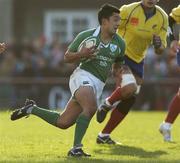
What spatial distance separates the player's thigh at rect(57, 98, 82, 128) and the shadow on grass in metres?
0.54

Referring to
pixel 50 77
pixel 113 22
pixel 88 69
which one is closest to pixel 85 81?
pixel 88 69

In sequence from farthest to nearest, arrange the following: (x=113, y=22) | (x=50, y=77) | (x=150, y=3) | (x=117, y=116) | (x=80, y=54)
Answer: (x=50, y=77) < (x=117, y=116) < (x=150, y=3) < (x=113, y=22) < (x=80, y=54)

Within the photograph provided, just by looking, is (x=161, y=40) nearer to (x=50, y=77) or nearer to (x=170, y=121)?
(x=170, y=121)

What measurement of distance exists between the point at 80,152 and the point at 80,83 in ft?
2.99

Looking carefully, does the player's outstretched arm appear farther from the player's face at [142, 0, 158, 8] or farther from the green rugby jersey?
the player's face at [142, 0, 158, 8]

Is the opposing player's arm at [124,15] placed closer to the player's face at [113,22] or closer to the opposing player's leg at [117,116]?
the opposing player's leg at [117,116]

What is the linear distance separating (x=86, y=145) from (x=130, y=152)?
103cm

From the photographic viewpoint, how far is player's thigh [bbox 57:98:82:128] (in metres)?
11.0

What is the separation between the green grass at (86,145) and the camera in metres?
10.3

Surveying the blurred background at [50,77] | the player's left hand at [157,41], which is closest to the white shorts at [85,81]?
the player's left hand at [157,41]

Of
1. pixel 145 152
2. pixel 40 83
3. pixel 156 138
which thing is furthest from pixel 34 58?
pixel 145 152

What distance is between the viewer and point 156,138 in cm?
1368

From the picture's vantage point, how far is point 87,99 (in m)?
10.5

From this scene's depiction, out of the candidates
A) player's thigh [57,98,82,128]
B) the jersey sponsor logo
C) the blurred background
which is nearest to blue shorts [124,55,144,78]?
the jersey sponsor logo
